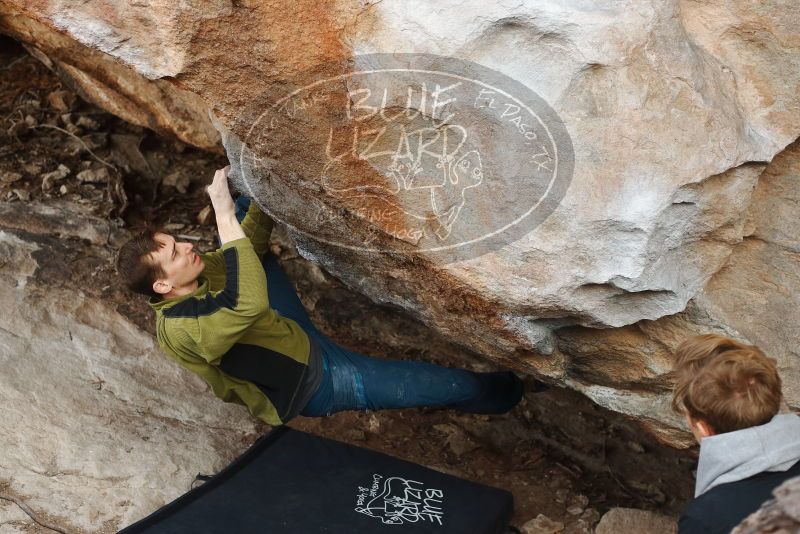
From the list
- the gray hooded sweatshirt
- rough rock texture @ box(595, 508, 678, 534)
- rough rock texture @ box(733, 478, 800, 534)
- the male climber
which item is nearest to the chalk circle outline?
the male climber

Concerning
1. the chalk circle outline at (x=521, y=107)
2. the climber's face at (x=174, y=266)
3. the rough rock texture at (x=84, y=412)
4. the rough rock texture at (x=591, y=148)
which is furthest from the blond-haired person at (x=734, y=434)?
the rough rock texture at (x=84, y=412)

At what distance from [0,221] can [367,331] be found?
1.58m

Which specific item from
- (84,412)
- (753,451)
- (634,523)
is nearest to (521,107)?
(753,451)

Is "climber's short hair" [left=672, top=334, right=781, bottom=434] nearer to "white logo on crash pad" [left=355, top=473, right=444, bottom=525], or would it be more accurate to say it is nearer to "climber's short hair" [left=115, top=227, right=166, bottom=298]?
"white logo on crash pad" [left=355, top=473, right=444, bottom=525]

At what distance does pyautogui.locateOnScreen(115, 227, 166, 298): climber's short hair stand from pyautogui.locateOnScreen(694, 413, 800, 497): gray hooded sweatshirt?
1.56 m

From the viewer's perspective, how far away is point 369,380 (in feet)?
9.75

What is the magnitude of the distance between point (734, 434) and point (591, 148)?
74 cm

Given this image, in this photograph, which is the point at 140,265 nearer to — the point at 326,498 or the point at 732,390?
the point at 326,498

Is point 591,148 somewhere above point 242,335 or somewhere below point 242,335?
above

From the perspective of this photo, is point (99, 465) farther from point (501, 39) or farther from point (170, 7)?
point (501, 39)

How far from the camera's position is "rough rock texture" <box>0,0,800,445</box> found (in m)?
2.11

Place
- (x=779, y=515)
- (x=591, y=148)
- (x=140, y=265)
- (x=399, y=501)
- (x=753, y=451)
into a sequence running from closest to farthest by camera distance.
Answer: (x=779, y=515), (x=753, y=451), (x=591, y=148), (x=140, y=265), (x=399, y=501)

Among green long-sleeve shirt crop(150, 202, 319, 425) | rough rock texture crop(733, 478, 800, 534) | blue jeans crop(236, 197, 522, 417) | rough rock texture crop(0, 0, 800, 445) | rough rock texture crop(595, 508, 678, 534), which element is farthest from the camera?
rough rock texture crop(595, 508, 678, 534)

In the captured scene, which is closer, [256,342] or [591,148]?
[591,148]
